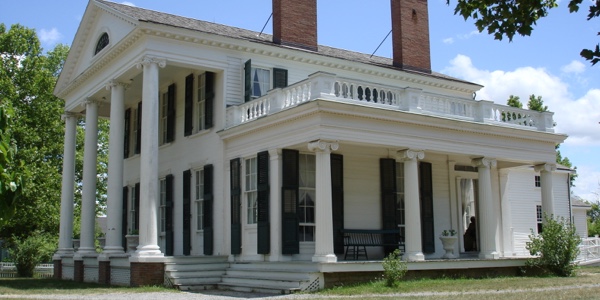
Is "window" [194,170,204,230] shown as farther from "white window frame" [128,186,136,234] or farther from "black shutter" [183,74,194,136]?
"white window frame" [128,186,136,234]

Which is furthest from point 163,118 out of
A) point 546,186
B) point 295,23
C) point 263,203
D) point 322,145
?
point 546,186

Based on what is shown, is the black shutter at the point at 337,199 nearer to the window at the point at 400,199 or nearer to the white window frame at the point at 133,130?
the window at the point at 400,199

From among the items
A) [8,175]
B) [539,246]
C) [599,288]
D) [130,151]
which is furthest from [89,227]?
[8,175]

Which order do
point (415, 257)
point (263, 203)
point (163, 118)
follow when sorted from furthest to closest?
1. point (163, 118)
2. point (263, 203)
3. point (415, 257)

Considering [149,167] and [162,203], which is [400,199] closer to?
[149,167]

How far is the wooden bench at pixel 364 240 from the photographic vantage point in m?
21.3

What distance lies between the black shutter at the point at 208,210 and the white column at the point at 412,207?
6.45 m

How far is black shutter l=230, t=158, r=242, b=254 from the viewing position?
21.6 m

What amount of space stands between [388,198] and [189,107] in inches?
304

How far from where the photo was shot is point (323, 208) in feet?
59.4

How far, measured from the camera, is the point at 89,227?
26.0 metres

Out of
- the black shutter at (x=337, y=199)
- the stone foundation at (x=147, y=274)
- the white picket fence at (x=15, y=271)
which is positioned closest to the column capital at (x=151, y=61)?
the black shutter at (x=337, y=199)

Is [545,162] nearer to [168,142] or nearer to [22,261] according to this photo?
[168,142]

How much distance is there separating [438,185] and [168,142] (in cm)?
1002
